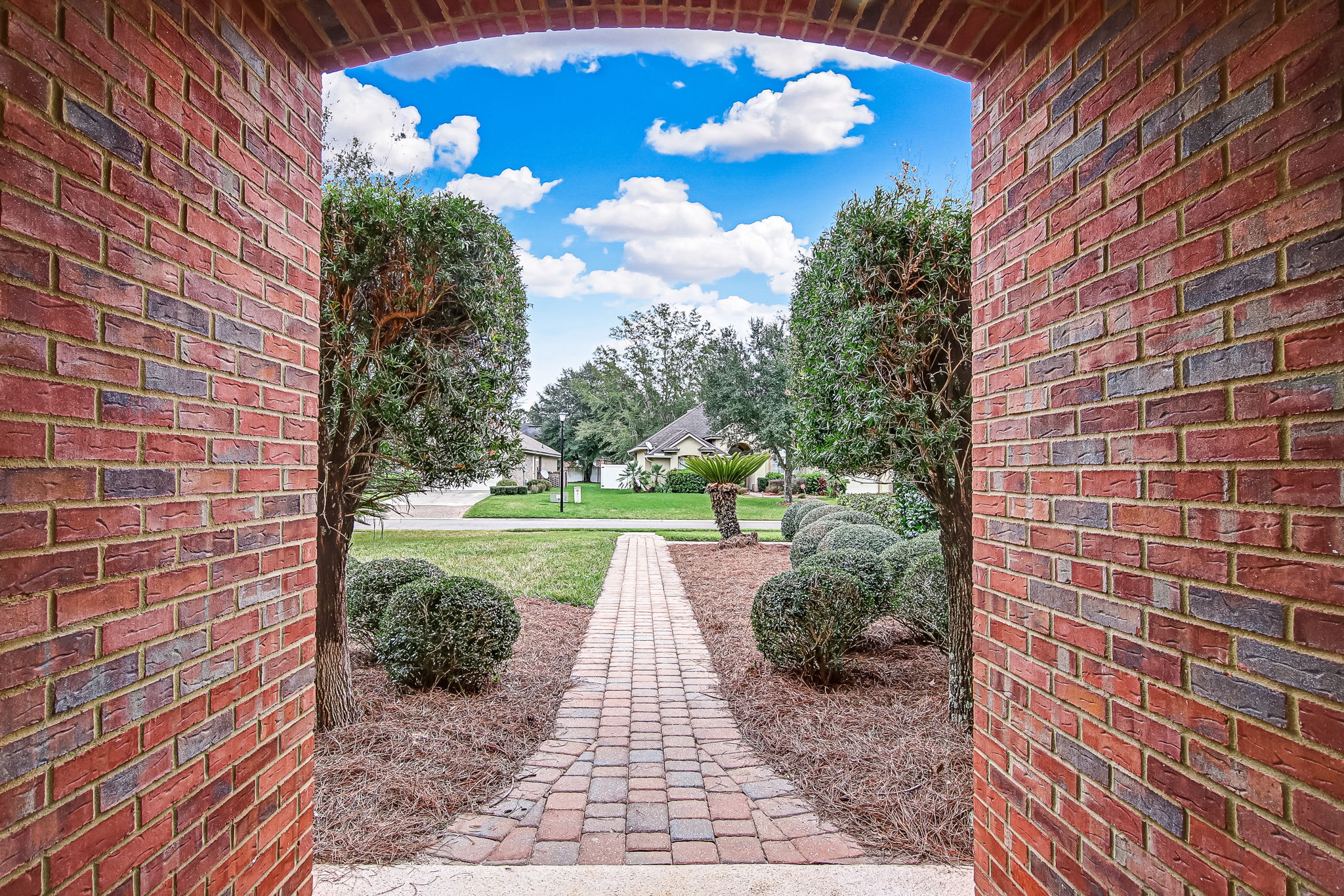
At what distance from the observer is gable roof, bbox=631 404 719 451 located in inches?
1565

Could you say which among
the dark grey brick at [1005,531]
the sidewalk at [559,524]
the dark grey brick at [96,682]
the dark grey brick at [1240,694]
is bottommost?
the sidewalk at [559,524]

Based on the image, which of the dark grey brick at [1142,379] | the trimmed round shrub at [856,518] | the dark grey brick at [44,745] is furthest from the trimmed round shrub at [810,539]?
the dark grey brick at [44,745]

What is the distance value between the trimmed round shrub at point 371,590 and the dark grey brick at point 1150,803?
4933 mm

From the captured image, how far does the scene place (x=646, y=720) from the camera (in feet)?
13.9

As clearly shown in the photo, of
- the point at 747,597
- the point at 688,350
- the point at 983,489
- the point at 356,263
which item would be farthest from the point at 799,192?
the point at 688,350

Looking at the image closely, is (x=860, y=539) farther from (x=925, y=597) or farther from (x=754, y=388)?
(x=754, y=388)

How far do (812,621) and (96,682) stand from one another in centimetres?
415

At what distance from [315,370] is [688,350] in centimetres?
4957

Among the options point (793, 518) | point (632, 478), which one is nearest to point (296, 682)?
point (793, 518)

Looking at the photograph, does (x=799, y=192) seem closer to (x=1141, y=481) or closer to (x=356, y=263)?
(x=356, y=263)

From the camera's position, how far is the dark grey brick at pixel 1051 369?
168 centimetres

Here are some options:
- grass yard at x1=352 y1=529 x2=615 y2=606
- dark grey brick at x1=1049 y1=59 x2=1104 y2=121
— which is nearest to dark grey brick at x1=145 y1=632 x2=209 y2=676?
dark grey brick at x1=1049 y1=59 x2=1104 y2=121

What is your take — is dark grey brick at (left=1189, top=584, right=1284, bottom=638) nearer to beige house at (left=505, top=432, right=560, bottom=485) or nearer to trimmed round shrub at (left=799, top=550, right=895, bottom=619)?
trimmed round shrub at (left=799, top=550, right=895, bottom=619)

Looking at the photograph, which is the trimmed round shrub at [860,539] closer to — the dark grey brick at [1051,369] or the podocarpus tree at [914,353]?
the podocarpus tree at [914,353]
